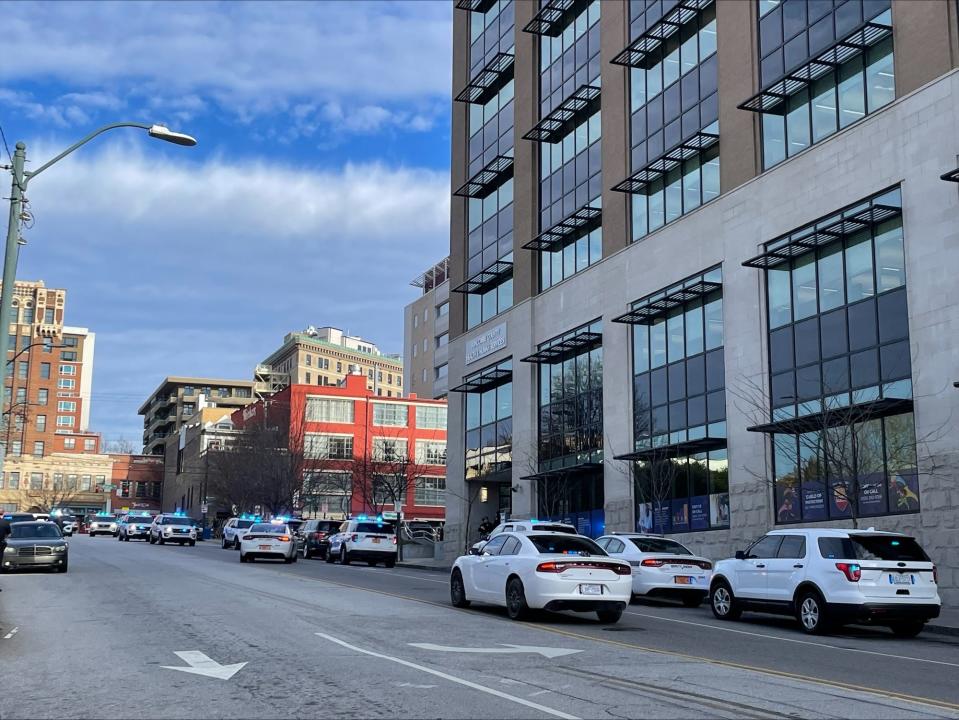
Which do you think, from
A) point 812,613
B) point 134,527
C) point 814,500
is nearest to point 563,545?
point 812,613

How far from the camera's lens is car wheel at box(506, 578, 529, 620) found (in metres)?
17.0

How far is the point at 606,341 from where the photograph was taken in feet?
127

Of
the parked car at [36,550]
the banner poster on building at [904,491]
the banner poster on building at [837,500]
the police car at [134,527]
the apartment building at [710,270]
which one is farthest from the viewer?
the police car at [134,527]

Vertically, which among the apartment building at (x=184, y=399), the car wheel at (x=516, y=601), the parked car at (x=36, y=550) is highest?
the apartment building at (x=184, y=399)

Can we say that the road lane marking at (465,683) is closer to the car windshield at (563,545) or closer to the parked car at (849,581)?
the car windshield at (563,545)

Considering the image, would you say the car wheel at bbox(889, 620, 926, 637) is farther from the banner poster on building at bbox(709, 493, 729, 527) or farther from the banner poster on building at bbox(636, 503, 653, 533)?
the banner poster on building at bbox(636, 503, 653, 533)

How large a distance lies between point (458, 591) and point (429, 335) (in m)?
84.7

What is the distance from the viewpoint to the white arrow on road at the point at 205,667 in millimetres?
10391

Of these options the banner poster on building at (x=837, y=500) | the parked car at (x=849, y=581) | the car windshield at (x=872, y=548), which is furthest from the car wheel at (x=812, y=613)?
the banner poster on building at (x=837, y=500)

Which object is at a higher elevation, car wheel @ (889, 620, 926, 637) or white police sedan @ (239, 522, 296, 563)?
white police sedan @ (239, 522, 296, 563)

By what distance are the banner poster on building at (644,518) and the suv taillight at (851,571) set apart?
60.6 feet

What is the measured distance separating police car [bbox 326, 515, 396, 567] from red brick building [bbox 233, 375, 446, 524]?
37.8 meters

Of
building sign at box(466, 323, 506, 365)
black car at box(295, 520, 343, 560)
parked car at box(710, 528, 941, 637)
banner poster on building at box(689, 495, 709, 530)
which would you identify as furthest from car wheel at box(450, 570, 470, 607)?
building sign at box(466, 323, 506, 365)

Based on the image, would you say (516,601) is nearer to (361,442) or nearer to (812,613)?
(812,613)
